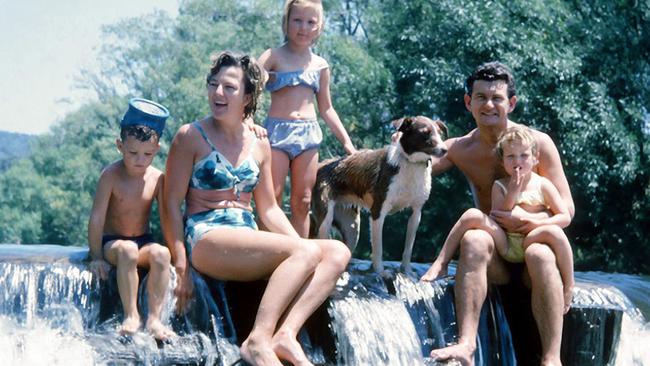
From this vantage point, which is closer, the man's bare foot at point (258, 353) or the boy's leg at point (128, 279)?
the man's bare foot at point (258, 353)

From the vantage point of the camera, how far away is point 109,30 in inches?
1586

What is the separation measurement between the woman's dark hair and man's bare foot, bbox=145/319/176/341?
4.82ft

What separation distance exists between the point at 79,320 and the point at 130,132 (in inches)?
46.3

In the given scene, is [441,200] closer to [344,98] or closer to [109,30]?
[344,98]

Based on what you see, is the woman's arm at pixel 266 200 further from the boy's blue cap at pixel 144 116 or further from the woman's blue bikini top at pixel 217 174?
the boy's blue cap at pixel 144 116

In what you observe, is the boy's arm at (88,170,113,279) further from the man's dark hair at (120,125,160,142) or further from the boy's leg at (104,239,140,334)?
the man's dark hair at (120,125,160,142)

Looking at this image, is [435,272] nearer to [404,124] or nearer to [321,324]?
[321,324]

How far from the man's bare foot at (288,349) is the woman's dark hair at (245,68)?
1577 millimetres

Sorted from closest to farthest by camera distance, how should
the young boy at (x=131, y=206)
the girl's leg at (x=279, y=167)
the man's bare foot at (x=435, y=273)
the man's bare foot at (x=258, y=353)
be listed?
the man's bare foot at (x=258, y=353) → the young boy at (x=131, y=206) → the man's bare foot at (x=435, y=273) → the girl's leg at (x=279, y=167)

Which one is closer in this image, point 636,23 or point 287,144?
point 287,144

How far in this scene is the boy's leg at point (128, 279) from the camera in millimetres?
5719

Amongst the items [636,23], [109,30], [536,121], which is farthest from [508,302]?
[109,30]

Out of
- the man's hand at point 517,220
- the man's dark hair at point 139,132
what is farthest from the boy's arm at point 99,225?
the man's hand at point 517,220

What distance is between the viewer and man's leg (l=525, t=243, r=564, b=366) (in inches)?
248
